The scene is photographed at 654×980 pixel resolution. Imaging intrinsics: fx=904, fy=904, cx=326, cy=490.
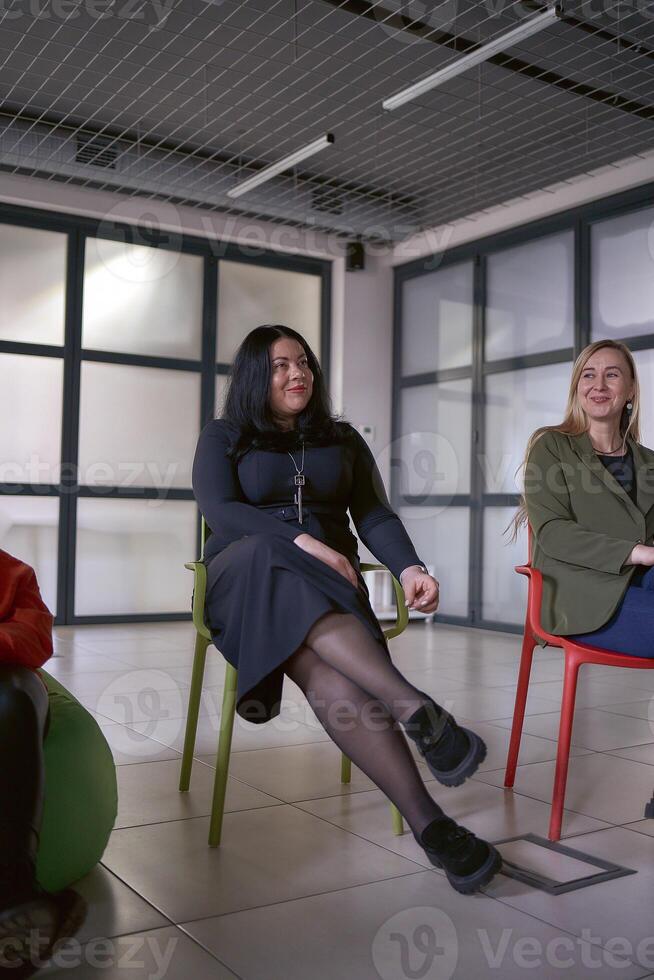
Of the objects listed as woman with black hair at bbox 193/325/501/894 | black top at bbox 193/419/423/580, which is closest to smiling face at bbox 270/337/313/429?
woman with black hair at bbox 193/325/501/894

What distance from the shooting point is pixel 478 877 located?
1.61 meters

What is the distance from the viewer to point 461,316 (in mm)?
6387

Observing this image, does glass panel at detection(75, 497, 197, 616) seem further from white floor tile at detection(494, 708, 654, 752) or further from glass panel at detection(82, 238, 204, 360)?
white floor tile at detection(494, 708, 654, 752)

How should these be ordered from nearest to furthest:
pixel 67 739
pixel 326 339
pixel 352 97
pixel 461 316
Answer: pixel 67 739, pixel 352 97, pixel 461 316, pixel 326 339

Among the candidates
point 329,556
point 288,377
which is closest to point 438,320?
point 288,377

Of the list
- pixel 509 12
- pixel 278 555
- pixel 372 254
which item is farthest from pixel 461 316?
pixel 278 555

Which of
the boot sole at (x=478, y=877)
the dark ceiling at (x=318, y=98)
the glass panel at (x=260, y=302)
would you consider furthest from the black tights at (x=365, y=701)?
the glass panel at (x=260, y=302)

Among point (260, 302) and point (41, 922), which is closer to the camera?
point (41, 922)

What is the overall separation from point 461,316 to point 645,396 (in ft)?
5.49

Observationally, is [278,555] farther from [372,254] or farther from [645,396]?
[372,254]

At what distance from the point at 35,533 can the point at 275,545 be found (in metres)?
4.26

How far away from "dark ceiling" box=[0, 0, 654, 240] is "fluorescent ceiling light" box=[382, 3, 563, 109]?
19cm

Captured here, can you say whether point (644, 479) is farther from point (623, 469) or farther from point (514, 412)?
point (514, 412)

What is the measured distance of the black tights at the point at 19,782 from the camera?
48.9 inches
